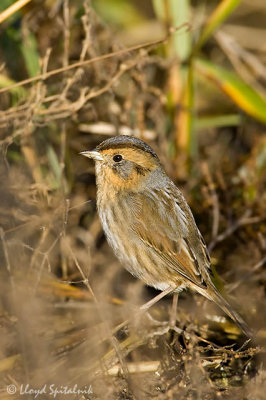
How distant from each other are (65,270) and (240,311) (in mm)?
1087

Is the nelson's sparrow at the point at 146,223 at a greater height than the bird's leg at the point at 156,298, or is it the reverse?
the nelson's sparrow at the point at 146,223

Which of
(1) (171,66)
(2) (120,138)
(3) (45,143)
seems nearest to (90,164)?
(3) (45,143)

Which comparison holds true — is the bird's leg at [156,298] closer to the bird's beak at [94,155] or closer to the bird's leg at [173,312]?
the bird's leg at [173,312]

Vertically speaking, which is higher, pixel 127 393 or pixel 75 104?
pixel 75 104

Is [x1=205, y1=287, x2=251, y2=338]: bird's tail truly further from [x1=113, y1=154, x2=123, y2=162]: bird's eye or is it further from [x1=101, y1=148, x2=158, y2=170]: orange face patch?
[x1=113, y1=154, x2=123, y2=162]: bird's eye

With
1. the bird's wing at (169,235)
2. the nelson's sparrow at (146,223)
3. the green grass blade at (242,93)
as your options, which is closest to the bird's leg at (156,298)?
the nelson's sparrow at (146,223)

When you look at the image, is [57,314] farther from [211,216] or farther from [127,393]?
[211,216]

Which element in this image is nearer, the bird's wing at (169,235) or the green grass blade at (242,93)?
the bird's wing at (169,235)

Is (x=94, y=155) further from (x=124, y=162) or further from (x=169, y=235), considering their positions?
(x=169, y=235)

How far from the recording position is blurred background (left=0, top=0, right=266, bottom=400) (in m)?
3.16

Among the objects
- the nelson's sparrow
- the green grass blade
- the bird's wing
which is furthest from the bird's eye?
the green grass blade

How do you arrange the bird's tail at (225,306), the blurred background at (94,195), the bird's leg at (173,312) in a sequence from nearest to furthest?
the blurred background at (94,195), the bird's tail at (225,306), the bird's leg at (173,312)

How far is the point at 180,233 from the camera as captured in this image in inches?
137

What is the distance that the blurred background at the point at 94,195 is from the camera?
316 centimetres
